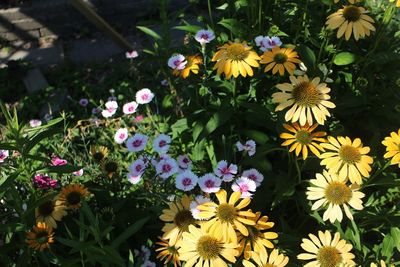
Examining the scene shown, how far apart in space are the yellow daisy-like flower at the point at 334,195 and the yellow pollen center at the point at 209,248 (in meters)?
0.35

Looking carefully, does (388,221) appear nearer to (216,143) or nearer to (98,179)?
(216,143)

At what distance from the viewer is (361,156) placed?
1453 millimetres

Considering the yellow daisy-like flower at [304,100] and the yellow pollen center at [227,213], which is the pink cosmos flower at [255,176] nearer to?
the yellow daisy-like flower at [304,100]

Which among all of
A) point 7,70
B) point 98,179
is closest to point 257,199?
point 98,179

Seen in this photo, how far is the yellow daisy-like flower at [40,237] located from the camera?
1.47 metres

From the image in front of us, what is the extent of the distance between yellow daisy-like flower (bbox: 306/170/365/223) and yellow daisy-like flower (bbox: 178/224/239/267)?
33 centimetres

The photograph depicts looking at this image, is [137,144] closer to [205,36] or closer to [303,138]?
[205,36]

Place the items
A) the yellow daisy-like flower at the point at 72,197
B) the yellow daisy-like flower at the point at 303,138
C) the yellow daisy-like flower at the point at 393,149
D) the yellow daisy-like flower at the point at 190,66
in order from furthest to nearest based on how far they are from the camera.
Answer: the yellow daisy-like flower at the point at 190,66
the yellow daisy-like flower at the point at 72,197
the yellow daisy-like flower at the point at 303,138
the yellow daisy-like flower at the point at 393,149

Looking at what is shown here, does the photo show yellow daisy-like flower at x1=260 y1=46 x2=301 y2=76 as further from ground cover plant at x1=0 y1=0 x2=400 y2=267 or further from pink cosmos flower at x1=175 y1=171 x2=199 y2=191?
pink cosmos flower at x1=175 y1=171 x2=199 y2=191

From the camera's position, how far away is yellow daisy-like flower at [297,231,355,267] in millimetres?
1316

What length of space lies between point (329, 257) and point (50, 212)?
953mm

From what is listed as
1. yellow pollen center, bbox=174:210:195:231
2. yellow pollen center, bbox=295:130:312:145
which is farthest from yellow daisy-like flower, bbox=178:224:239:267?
yellow pollen center, bbox=295:130:312:145

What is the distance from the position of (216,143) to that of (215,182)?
0.50 meters

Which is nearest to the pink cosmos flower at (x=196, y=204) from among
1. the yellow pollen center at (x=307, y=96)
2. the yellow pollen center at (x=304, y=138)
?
the yellow pollen center at (x=304, y=138)
